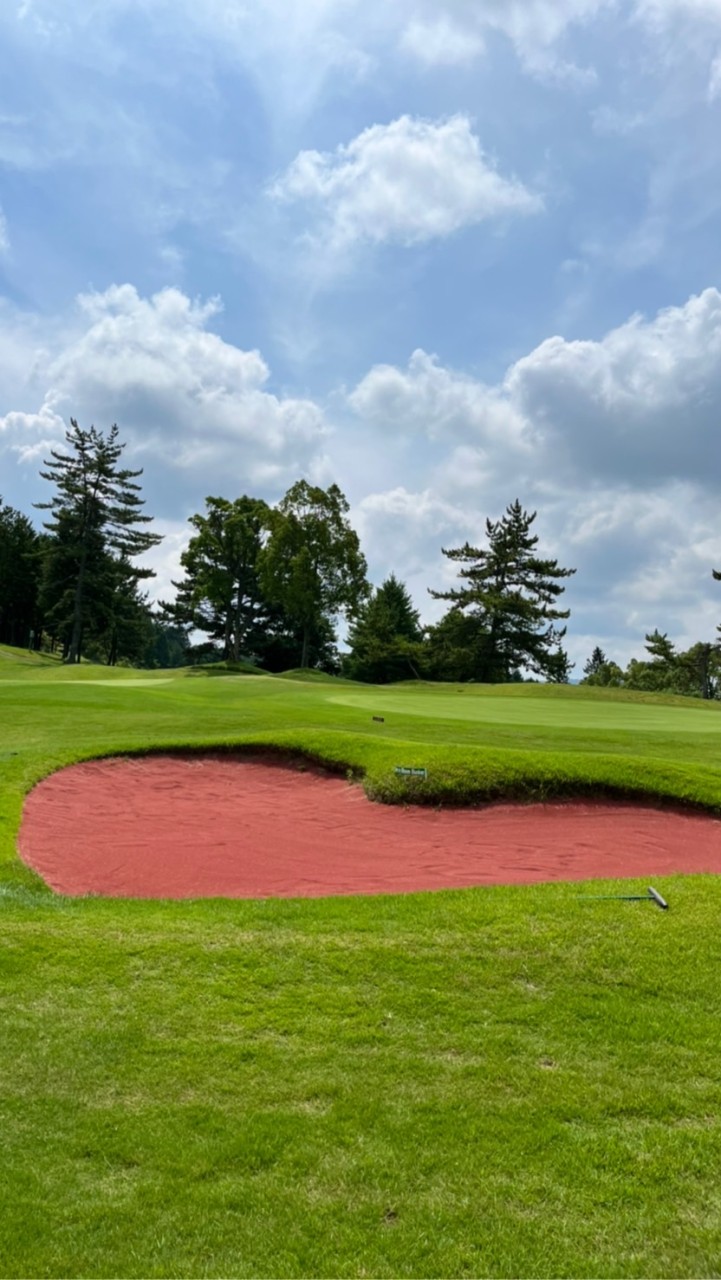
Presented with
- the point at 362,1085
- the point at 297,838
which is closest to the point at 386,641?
the point at 297,838

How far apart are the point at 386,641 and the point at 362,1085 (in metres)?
63.1

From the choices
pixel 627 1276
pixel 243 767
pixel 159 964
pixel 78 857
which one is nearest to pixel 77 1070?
pixel 159 964

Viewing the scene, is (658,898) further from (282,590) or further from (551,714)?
(282,590)

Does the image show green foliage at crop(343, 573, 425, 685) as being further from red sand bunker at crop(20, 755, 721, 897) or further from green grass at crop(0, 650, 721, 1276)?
green grass at crop(0, 650, 721, 1276)

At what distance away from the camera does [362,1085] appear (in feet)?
13.7

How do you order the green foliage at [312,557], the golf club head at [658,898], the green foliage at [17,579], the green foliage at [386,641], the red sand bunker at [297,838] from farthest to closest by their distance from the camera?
the green foliage at [17,579] → the green foliage at [386,641] → the green foliage at [312,557] → the red sand bunker at [297,838] → the golf club head at [658,898]

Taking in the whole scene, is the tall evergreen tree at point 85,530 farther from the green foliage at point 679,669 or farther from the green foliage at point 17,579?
the green foliage at point 679,669

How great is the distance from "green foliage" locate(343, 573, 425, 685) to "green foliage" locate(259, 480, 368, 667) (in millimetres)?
3930

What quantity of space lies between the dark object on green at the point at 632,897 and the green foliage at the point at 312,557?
46.7 meters

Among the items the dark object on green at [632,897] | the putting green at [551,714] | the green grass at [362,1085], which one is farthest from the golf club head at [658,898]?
the putting green at [551,714]

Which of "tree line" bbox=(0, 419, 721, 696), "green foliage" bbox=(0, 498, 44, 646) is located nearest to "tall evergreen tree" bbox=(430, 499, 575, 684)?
"tree line" bbox=(0, 419, 721, 696)

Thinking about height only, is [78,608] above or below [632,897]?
above

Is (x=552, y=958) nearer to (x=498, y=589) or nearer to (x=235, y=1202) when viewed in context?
(x=235, y=1202)

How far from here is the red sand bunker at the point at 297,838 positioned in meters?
8.46
